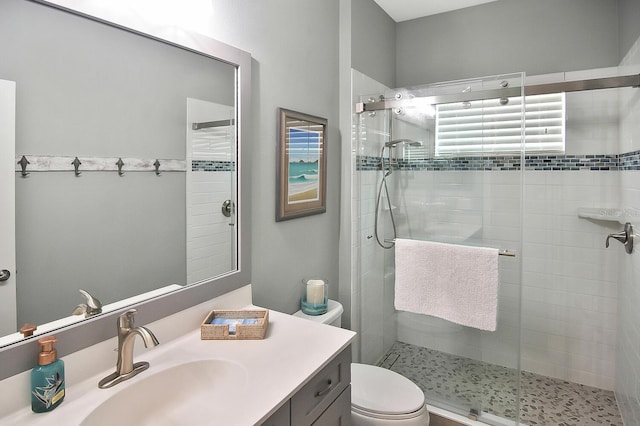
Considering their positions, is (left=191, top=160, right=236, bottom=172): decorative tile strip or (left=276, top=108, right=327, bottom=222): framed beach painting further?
(left=276, top=108, right=327, bottom=222): framed beach painting

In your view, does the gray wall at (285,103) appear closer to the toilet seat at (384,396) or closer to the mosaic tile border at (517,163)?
the mosaic tile border at (517,163)

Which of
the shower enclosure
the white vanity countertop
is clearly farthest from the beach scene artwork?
the white vanity countertop

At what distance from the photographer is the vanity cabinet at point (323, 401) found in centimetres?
104

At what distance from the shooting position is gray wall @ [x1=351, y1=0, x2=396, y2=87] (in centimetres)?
238

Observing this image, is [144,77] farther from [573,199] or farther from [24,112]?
[573,199]

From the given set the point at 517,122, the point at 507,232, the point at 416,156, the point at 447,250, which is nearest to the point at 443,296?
the point at 447,250

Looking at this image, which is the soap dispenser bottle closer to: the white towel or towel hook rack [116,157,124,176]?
towel hook rack [116,157,124,176]

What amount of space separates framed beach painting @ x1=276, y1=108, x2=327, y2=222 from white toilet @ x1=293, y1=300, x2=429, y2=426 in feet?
1.89

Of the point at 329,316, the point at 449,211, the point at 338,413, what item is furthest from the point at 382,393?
the point at 449,211

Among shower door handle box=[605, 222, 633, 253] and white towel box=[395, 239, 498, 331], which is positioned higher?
shower door handle box=[605, 222, 633, 253]

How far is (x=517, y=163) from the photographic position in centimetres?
197

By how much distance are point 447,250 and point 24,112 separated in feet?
6.13

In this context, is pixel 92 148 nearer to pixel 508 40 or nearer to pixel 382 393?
pixel 382 393

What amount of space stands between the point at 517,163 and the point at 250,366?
5.44ft
